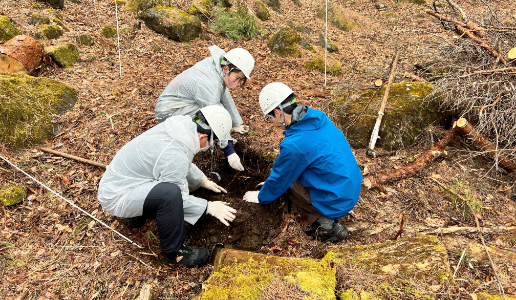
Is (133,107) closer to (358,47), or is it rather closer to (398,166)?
(398,166)

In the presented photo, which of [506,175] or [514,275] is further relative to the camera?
[506,175]

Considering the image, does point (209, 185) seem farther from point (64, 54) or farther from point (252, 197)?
point (64, 54)

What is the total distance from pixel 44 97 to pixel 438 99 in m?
6.18

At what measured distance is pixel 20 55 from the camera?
4637 millimetres

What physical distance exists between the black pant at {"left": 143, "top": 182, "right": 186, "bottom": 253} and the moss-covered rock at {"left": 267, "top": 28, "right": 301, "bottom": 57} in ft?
18.8

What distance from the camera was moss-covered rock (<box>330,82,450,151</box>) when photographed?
439 centimetres

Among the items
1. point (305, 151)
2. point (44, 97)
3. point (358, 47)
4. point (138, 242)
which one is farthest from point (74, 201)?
point (358, 47)

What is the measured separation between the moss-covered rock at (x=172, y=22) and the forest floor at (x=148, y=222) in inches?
15.2

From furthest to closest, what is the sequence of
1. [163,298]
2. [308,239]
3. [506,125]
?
[506,125], [308,239], [163,298]

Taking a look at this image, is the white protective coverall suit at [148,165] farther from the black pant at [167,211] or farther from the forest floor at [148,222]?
the forest floor at [148,222]

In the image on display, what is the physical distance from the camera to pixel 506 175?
3.97 m

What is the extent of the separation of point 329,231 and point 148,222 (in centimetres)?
211

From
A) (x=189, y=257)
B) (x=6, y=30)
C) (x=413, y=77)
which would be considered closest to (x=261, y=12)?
(x=413, y=77)

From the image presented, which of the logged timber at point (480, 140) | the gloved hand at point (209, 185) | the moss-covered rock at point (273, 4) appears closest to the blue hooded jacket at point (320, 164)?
the gloved hand at point (209, 185)
